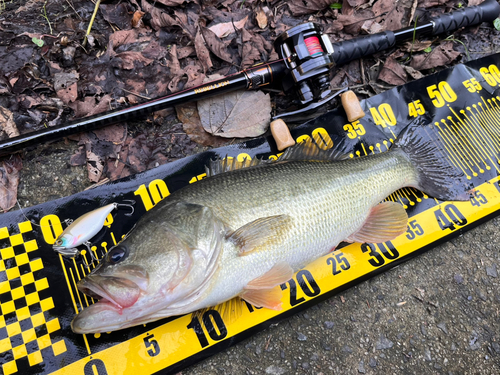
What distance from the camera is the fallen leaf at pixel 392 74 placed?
2816 mm

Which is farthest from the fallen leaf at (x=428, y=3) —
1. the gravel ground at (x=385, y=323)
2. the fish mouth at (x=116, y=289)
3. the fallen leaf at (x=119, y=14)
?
the fish mouth at (x=116, y=289)

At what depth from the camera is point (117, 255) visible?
160 centimetres

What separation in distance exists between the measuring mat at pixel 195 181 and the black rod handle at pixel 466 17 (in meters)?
0.36

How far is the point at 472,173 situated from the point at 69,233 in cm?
310

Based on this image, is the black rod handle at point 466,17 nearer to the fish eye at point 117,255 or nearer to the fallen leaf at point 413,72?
the fallen leaf at point 413,72

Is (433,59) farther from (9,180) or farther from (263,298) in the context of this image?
(9,180)

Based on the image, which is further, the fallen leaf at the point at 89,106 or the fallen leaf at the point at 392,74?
the fallen leaf at the point at 392,74

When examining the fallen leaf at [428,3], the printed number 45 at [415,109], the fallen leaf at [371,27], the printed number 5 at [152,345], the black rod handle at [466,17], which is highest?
the fallen leaf at [428,3]

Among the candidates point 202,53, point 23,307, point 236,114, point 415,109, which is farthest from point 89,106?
point 415,109

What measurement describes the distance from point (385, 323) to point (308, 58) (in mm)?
2007

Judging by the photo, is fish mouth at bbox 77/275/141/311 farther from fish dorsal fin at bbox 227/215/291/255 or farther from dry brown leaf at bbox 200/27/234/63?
dry brown leaf at bbox 200/27/234/63

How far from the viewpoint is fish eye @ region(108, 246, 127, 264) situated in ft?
5.24

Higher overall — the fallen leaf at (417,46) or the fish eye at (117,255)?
the fallen leaf at (417,46)

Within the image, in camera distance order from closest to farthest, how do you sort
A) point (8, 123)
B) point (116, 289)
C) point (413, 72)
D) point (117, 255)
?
point (116, 289) → point (117, 255) → point (8, 123) → point (413, 72)
